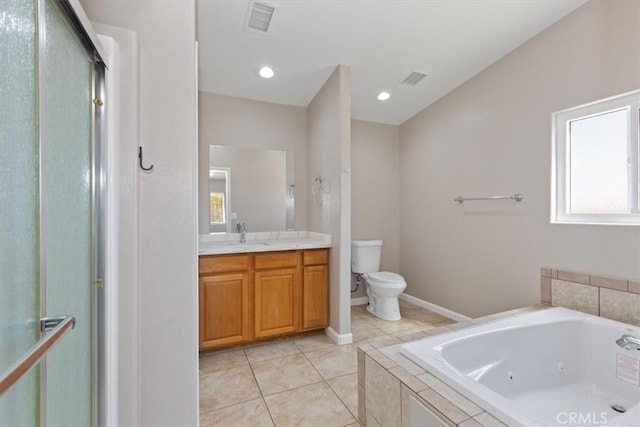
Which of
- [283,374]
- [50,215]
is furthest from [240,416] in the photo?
[50,215]

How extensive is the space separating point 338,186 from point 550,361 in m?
1.81

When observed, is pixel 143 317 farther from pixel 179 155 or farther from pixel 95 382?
pixel 179 155

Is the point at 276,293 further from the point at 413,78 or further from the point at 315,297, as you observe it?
the point at 413,78

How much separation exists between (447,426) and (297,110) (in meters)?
2.96

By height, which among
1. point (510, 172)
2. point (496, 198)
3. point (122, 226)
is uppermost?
point (510, 172)

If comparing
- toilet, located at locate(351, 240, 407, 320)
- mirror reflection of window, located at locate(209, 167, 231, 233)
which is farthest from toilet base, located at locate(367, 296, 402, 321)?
mirror reflection of window, located at locate(209, 167, 231, 233)

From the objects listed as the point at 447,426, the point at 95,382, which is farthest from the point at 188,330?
the point at 447,426

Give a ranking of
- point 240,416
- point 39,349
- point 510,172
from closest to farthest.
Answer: point 39,349, point 240,416, point 510,172

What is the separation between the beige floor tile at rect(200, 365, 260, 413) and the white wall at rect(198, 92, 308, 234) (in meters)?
1.31

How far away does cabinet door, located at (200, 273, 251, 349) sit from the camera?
2234mm

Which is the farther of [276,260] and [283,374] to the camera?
[276,260]

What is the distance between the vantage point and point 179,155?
4.21 feet

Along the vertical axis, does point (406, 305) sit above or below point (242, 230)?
below

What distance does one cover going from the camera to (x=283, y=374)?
2027 mm
